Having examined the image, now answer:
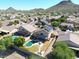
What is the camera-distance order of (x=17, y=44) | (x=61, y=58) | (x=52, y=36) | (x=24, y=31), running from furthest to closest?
1. (x=24, y=31)
2. (x=52, y=36)
3. (x=17, y=44)
4. (x=61, y=58)

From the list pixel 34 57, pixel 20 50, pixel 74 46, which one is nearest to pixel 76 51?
pixel 74 46

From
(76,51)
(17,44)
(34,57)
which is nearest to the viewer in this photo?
(34,57)

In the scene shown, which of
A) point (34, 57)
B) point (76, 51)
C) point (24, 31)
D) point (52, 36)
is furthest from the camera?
point (24, 31)

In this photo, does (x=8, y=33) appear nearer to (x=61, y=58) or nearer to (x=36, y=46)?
(x=36, y=46)

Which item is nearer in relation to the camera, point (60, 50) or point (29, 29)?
point (60, 50)

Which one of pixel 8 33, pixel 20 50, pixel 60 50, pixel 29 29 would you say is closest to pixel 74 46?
pixel 60 50

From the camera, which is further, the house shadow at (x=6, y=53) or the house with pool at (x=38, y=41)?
the house with pool at (x=38, y=41)

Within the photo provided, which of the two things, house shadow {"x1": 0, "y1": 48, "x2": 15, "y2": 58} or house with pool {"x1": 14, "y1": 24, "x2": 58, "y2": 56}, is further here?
house with pool {"x1": 14, "y1": 24, "x2": 58, "y2": 56}

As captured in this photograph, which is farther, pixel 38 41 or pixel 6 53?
pixel 38 41

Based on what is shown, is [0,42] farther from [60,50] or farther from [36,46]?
[60,50]
